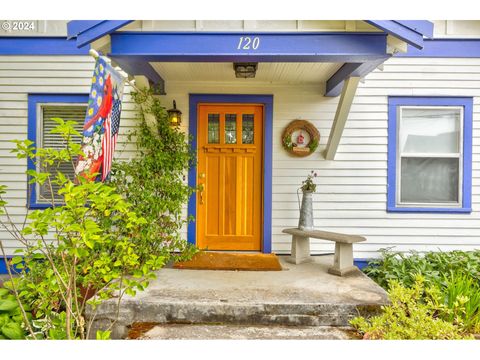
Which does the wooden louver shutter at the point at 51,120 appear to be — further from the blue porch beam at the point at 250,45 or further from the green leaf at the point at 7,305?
the green leaf at the point at 7,305

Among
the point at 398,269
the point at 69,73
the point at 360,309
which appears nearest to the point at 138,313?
the point at 360,309

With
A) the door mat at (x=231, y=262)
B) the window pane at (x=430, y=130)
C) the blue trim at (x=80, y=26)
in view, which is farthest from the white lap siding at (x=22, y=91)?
the window pane at (x=430, y=130)

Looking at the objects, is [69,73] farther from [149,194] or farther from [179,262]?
[179,262]

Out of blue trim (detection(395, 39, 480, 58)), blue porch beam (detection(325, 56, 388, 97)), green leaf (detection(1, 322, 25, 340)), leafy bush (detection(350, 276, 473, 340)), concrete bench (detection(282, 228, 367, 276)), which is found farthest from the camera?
blue trim (detection(395, 39, 480, 58))

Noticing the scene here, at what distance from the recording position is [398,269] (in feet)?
14.9

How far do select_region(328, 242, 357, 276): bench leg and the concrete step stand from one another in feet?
3.24

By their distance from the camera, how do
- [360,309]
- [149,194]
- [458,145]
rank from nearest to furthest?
[360,309] < [149,194] < [458,145]

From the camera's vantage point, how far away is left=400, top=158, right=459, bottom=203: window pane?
5.02 metres

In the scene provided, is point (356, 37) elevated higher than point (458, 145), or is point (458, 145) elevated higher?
point (356, 37)

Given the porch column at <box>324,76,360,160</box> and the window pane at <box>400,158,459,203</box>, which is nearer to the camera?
the porch column at <box>324,76,360,160</box>

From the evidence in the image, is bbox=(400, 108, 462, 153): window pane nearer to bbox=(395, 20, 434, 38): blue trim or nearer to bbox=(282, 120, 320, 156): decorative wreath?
bbox=(282, 120, 320, 156): decorative wreath

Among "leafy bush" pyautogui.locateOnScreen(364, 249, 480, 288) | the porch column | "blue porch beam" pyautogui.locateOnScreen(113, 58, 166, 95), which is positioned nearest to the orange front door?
"blue porch beam" pyautogui.locateOnScreen(113, 58, 166, 95)

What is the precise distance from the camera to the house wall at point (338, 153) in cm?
496

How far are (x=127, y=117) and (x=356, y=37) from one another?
3185mm
